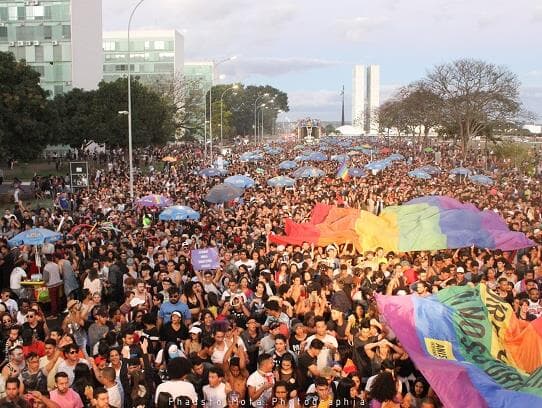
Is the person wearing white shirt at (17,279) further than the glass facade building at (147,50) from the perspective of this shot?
No

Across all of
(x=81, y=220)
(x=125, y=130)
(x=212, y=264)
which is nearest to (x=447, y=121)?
(x=125, y=130)

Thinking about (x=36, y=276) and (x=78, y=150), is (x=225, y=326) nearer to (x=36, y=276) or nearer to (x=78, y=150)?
(x=36, y=276)

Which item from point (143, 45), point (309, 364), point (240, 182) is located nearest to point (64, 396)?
point (309, 364)

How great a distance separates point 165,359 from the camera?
25.4ft

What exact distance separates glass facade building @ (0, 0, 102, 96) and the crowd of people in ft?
156

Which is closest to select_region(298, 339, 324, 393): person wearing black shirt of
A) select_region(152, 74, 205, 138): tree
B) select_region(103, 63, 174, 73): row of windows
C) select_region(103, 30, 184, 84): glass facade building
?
select_region(152, 74, 205, 138): tree

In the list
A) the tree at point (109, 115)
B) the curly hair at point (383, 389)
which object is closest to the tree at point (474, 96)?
the tree at point (109, 115)

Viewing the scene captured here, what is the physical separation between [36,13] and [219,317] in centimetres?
5787

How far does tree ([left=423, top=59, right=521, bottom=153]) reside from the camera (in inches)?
2086

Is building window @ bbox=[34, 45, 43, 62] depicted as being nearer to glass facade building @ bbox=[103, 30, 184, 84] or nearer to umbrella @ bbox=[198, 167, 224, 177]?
umbrella @ bbox=[198, 167, 224, 177]

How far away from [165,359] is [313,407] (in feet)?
6.60

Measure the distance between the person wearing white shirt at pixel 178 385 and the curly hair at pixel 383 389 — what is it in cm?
160

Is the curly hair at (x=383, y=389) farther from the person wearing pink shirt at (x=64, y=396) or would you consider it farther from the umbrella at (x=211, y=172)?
the umbrella at (x=211, y=172)

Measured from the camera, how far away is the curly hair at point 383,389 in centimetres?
622
